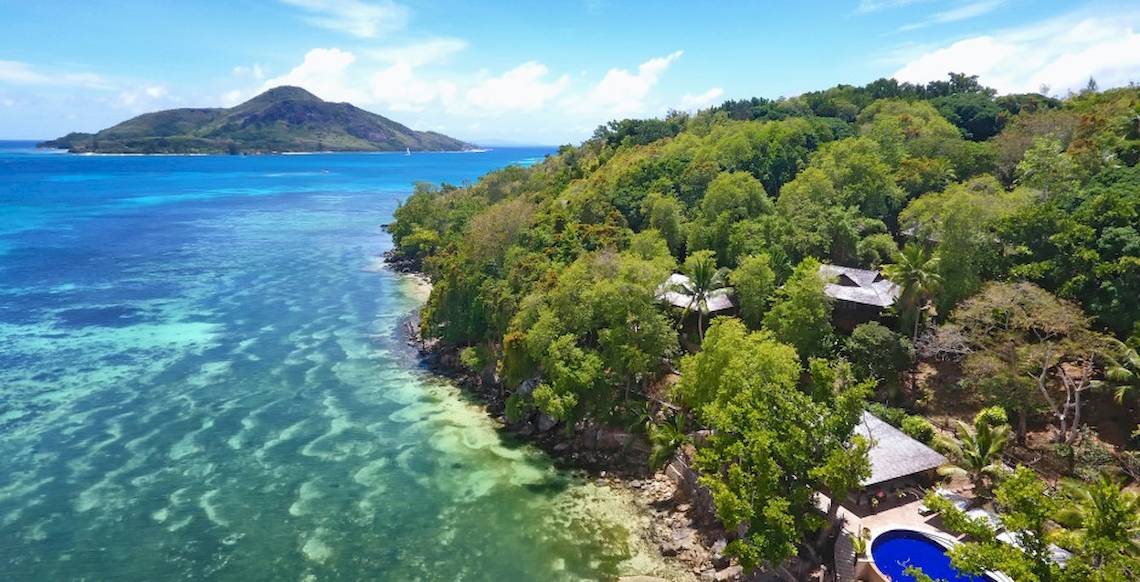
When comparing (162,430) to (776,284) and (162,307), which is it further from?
(776,284)

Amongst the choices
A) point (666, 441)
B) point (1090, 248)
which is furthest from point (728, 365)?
point (1090, 248)

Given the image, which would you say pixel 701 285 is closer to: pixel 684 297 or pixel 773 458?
pixel 684 297

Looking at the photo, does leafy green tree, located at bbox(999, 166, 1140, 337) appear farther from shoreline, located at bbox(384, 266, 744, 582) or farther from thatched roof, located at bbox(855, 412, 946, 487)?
shoreline, located at bbox(384, 266, 744, 582)

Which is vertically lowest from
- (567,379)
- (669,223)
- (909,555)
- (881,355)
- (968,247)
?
(909,555)

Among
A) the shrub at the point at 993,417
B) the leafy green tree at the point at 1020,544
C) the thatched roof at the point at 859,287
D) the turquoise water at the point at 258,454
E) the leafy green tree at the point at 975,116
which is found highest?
the leafy green tree at the point at 975,116

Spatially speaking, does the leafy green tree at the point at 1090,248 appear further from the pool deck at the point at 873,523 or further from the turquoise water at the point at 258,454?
the turquoise water at the point at 258,454

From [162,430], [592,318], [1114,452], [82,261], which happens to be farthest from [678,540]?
[82,261]

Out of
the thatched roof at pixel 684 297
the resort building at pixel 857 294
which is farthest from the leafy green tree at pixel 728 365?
the resort building at pixel 857 294
